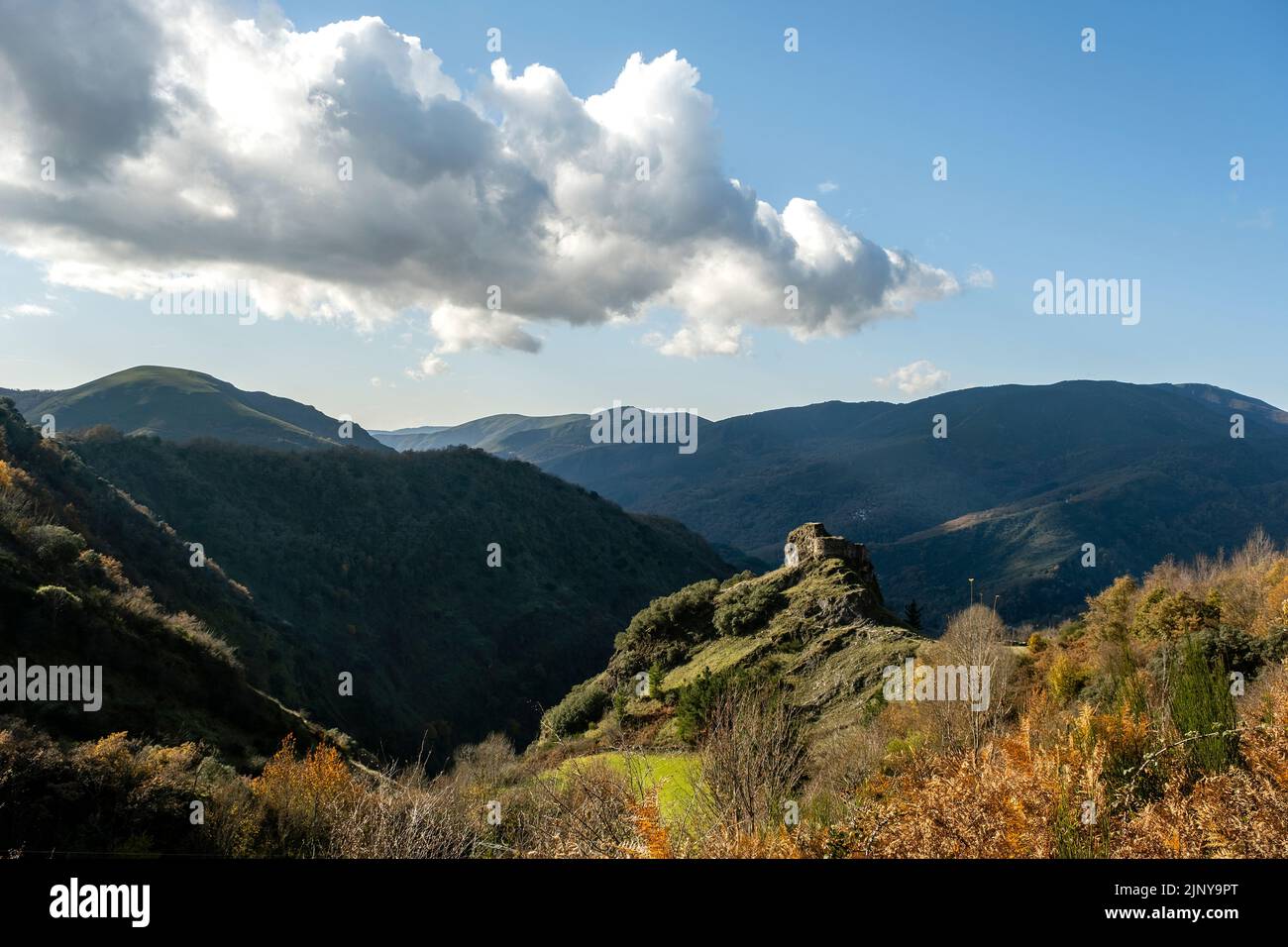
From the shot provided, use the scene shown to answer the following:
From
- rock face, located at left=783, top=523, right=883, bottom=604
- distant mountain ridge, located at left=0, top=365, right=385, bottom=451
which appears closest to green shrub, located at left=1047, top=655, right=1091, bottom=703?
rock face, located at left=783, top=523, right=883, bottom=604

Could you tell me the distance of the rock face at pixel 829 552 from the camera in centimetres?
4322

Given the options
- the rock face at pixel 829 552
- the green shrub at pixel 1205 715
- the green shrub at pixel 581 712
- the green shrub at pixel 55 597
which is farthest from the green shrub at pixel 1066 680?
the green shrub at pixel 55 597

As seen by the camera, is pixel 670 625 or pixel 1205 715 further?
pixel 670 625

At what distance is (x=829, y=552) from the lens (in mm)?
44688

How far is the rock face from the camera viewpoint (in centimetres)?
4322

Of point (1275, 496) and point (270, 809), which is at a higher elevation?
point (1275, 496)

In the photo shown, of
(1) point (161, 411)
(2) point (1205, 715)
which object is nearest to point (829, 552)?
(2) point (1205, 715)

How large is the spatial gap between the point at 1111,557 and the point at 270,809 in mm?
178901

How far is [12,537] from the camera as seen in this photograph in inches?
1259

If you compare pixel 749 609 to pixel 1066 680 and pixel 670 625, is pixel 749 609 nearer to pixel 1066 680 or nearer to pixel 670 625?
pixel 670 625

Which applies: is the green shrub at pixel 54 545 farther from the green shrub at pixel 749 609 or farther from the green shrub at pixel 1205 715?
the green shrub at pixel 1205 715
